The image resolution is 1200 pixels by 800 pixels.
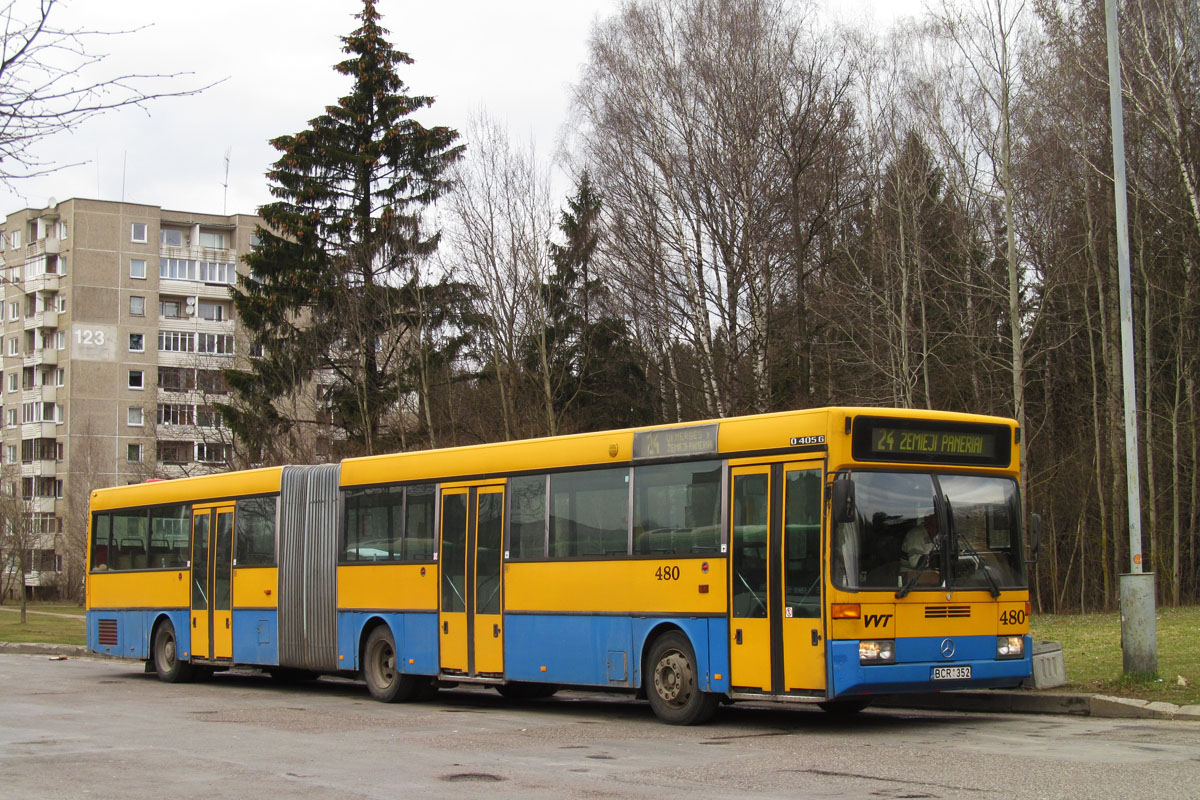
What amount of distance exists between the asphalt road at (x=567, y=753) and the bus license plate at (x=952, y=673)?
→ 20.1 inches

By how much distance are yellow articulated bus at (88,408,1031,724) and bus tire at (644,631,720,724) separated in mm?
25

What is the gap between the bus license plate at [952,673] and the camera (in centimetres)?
1251

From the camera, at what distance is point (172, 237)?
303 ft

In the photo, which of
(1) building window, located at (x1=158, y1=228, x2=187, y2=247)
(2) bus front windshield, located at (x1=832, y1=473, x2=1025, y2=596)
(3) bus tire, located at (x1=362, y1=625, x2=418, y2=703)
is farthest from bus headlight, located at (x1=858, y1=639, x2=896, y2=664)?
(1) building window, located at (x1=158, y1=228, x2=187, y2=247)

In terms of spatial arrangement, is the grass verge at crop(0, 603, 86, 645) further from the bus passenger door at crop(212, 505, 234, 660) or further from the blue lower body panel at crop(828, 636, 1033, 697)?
the blue lower body panel at crop(828, 636, 1033, 697)

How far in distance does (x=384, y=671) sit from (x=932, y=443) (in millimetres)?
8453

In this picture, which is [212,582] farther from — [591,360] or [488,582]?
[591,360]

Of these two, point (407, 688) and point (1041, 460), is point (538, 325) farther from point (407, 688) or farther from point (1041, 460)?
point (407, 688)

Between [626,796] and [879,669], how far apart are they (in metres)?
3.91

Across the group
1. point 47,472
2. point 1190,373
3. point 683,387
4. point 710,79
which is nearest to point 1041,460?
point 1190,373

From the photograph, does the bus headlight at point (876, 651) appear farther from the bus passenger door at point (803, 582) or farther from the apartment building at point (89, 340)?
the apartment building at point (89, 340)

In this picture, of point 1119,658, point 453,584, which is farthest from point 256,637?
point 1119,658

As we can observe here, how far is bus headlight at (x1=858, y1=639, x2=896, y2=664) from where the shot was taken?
Result: 12086 millimetres

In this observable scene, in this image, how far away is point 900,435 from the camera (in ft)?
42.0
